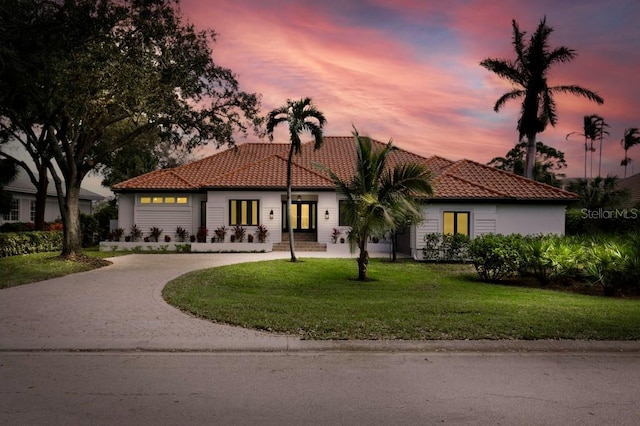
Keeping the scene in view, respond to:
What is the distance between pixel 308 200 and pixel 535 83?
1840 centimetres

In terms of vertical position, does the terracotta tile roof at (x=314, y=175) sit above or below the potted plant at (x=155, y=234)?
above

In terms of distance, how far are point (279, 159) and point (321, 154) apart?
12.7ft

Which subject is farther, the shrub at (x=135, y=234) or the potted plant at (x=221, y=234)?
the shrub at (x=135, y=234)

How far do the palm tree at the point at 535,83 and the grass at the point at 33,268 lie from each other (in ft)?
93.5

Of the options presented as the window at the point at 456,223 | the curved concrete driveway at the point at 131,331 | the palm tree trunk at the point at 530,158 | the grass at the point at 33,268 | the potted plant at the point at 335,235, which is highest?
the palm tree trunk at the point at 530,158

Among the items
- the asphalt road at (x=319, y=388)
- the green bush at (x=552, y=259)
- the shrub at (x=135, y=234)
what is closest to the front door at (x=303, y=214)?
the shrub at (x=135, y=234)

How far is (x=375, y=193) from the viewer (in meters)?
14.0

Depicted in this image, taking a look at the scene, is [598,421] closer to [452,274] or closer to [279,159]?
[452,274]

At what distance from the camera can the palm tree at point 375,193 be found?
13656 millimetres

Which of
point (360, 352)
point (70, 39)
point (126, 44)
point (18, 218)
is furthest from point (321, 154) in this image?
point (360, 352)

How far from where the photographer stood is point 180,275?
574 inches

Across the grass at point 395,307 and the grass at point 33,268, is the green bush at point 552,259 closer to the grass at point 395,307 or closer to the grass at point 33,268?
the grass at point 395,307

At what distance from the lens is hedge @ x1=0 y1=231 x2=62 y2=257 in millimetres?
19906

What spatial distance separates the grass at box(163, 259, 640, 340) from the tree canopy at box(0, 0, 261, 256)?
703cm
